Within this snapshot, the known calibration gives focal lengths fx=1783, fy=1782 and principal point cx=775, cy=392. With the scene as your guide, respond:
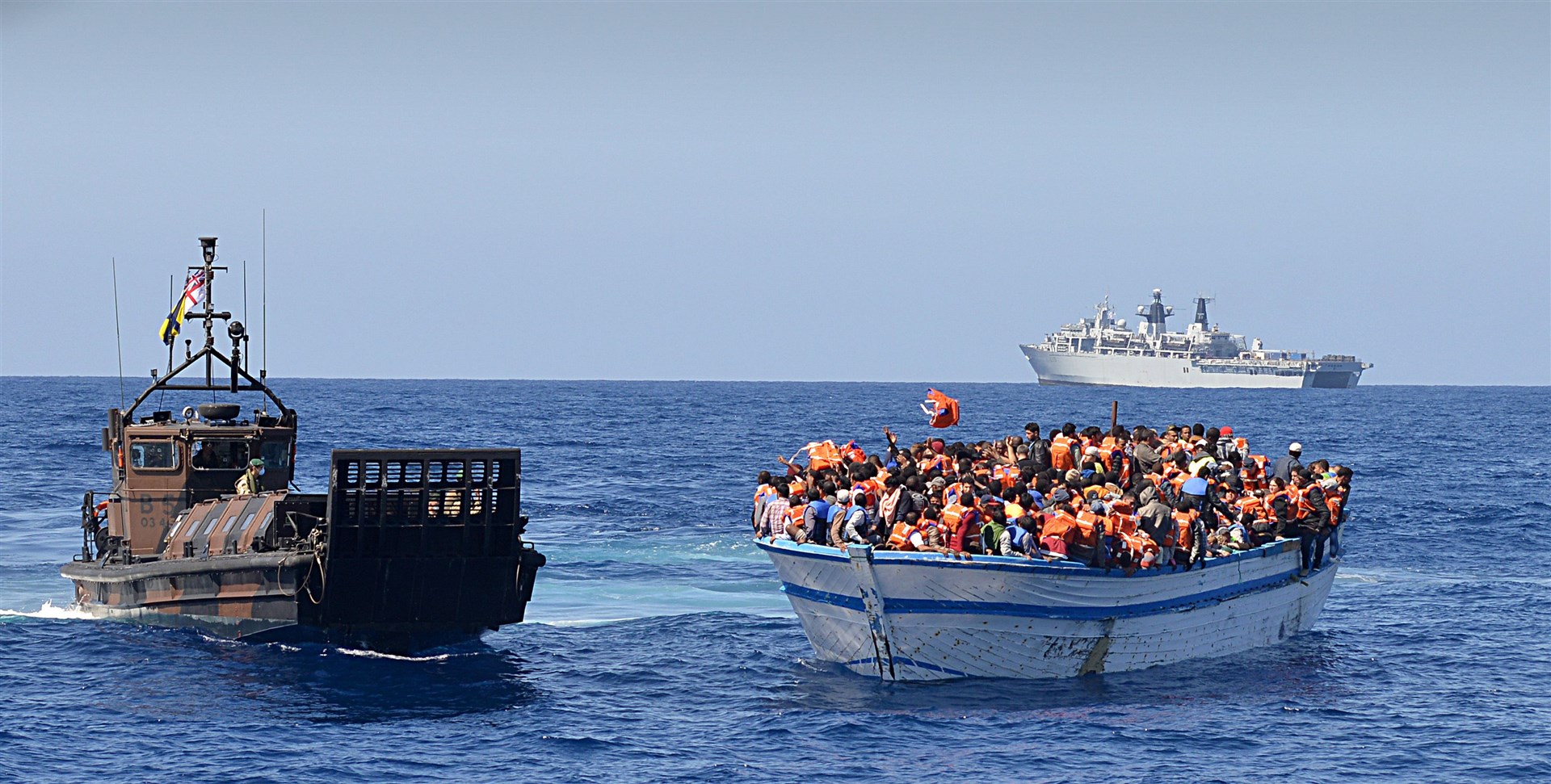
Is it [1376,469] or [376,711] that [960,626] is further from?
[1376,469]

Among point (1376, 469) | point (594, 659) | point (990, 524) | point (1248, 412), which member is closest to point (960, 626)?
point (990, 524)

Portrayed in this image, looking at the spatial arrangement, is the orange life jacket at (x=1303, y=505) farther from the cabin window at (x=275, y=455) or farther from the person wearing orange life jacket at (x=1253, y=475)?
the cabin window at (x=275, y=455)

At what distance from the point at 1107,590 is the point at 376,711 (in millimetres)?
10235

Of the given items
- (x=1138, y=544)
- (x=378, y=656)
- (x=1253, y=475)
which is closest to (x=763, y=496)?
(x=1138, y=544)

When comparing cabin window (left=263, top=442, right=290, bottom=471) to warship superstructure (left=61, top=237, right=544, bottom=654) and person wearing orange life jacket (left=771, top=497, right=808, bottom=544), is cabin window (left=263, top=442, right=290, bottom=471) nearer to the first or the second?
warship superstructure (left=61, top=237, right=544, bottom=654)

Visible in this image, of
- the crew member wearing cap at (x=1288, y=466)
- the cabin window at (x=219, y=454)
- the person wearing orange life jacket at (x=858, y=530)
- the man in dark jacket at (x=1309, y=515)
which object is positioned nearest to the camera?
the person wearing orange life jacket at (x=858, y=530)

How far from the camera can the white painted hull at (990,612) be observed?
79.6 ft

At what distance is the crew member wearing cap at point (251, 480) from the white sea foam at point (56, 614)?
368 centimetres

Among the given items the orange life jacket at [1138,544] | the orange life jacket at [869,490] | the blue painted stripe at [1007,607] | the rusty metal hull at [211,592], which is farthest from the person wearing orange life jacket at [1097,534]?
the rusty metal hull at [211,592]

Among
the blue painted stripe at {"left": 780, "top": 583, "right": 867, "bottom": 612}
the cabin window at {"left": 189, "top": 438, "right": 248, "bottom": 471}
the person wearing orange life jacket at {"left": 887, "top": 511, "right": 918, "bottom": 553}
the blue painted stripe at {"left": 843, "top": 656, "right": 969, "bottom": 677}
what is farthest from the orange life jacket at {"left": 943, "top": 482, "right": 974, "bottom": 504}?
the cabin window at {"left": 189, "top": 438, "right": 248, "bottom": 471}

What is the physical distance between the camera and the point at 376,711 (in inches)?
963

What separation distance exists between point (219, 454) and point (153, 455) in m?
1.19

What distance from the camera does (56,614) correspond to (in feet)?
109

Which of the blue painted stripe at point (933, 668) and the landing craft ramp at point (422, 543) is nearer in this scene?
the blue painted stripe at point (933, 668)
